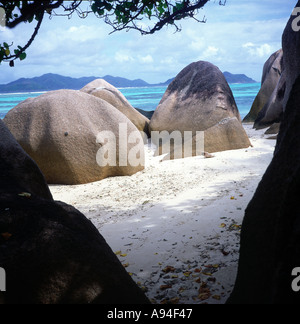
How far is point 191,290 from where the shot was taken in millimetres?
2580

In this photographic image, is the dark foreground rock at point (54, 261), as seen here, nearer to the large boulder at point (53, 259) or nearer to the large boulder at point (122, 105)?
the large boulder at point (53, 259)

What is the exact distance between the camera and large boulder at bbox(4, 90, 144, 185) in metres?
6.52

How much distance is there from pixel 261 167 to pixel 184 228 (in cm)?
298

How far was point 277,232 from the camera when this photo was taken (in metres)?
1.70

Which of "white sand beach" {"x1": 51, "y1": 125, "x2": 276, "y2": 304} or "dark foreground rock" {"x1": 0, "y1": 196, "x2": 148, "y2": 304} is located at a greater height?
"dark foreground rock" {"x1": 0, "y1": 196, "x2": 148, "y2": 304}

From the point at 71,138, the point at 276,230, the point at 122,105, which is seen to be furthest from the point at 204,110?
the point at 276,230

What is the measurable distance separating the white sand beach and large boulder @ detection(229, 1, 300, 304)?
628mm

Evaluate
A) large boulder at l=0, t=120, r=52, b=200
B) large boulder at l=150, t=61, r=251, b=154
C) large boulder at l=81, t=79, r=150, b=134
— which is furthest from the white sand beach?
large boulder at l=81, t=79, r=150, b=134

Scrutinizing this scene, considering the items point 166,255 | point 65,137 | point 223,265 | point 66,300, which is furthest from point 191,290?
point 65,137

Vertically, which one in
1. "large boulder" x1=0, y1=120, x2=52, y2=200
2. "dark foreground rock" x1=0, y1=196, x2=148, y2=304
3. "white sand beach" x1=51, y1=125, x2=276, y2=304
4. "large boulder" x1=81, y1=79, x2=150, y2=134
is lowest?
"white sand beach" x1=51, y1=125, x2=276, y2=304

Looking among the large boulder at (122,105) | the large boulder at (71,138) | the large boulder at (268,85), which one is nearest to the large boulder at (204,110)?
the large boulder at (122,105)

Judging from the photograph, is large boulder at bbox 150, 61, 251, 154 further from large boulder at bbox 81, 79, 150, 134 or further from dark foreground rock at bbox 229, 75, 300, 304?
dark foreground rock at bbox 229, 75, 300, 304

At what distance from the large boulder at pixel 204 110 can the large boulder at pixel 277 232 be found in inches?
240
